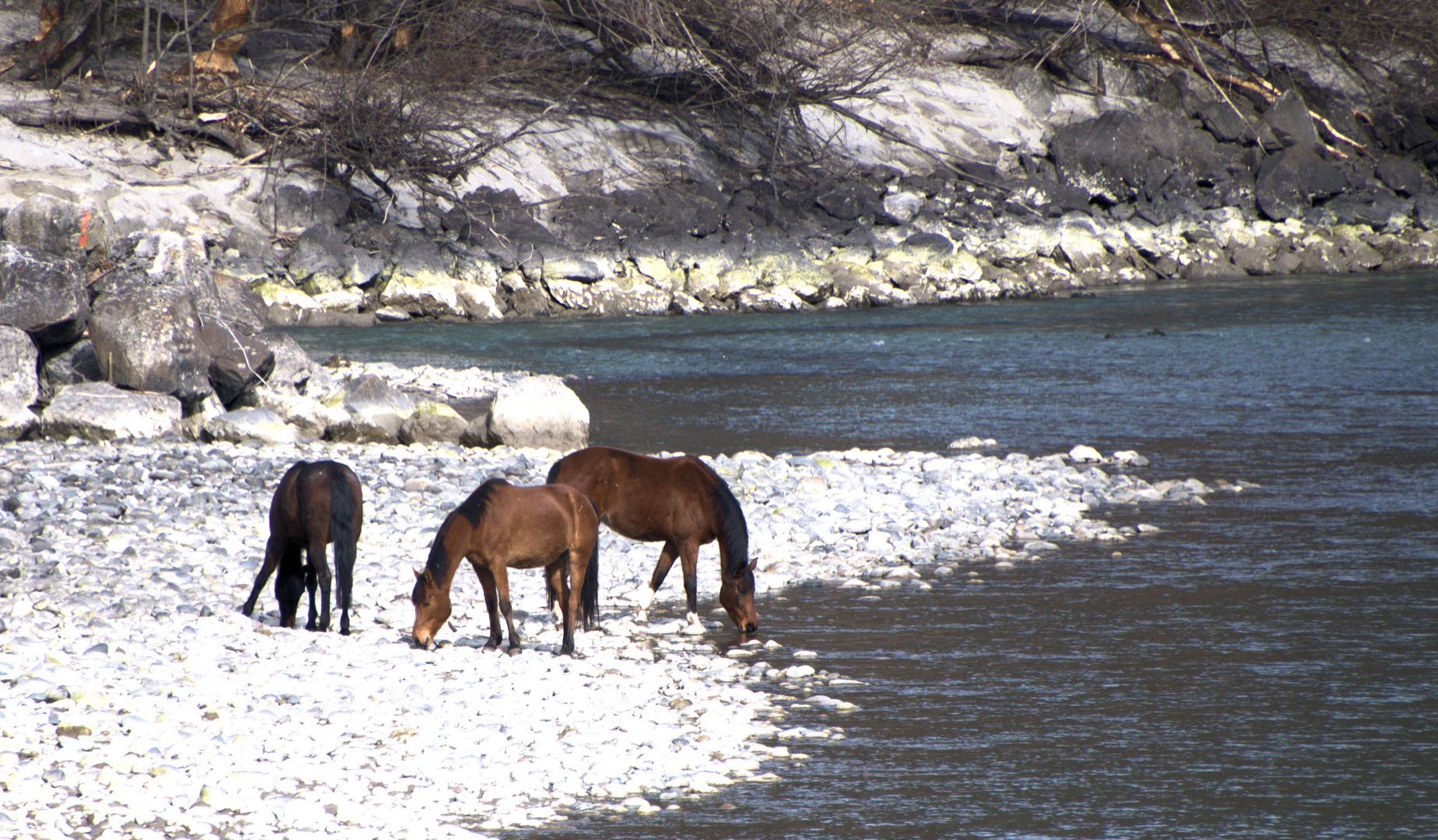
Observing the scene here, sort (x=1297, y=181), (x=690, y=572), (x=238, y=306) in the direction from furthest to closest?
(x=1297, y=181) → (x=238, y=306) → (x=690, y=572)

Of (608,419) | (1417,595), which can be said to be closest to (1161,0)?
(608,419)

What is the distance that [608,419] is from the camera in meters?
14.6

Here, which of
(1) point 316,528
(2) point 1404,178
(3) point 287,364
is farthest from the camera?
(2) point 1404,178

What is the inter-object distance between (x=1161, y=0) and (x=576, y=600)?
37596 millimetres

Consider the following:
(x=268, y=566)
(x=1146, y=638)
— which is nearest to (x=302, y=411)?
(x=268, y=566)

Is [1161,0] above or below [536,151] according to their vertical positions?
above

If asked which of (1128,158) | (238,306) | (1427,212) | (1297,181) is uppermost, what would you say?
(1128,158)

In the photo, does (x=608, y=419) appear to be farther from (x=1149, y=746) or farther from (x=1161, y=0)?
(x=1161, y=0)

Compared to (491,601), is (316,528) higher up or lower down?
higher up

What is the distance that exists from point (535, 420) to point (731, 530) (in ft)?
19.5

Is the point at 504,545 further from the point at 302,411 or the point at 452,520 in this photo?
the point at 302,411

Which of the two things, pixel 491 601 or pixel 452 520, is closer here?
pixel 452 520

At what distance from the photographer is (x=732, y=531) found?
21.1ft

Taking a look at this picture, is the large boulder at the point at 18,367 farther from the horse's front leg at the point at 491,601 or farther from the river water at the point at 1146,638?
the horse's front leg at the point at 491,601
